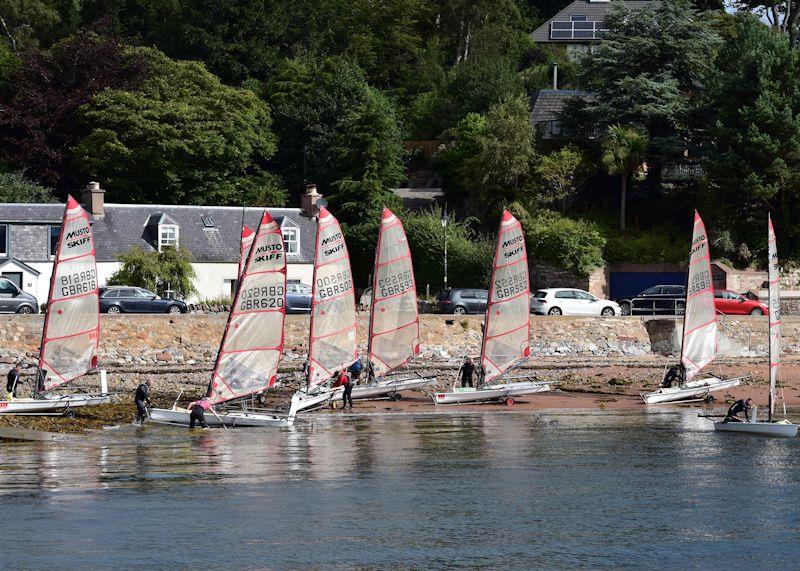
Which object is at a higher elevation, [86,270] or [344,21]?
[344,21]

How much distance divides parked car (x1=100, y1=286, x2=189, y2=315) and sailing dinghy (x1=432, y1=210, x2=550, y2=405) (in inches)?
614

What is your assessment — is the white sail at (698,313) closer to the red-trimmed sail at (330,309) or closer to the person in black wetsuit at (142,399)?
the red-trimmed sail at (330,309)

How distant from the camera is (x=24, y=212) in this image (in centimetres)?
6925

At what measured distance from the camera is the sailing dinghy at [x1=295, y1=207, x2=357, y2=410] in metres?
49.5

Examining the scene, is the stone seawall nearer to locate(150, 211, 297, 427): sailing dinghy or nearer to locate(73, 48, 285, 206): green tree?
locate(150, 211, 297, 427): sailing dinghy

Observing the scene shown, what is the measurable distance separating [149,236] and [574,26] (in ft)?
168

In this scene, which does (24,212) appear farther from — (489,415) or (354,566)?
(354,566)

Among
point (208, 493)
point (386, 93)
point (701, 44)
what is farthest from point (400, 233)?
point (386, 93)

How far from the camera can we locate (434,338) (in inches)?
2303

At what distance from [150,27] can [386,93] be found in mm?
19291

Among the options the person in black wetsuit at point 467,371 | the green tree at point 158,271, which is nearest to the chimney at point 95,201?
the green tree at point 158,271

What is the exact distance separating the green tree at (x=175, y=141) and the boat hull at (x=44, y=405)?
35976 mm

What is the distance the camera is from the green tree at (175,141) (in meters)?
79.9

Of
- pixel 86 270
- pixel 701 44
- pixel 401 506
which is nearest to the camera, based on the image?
pixel 401 506
